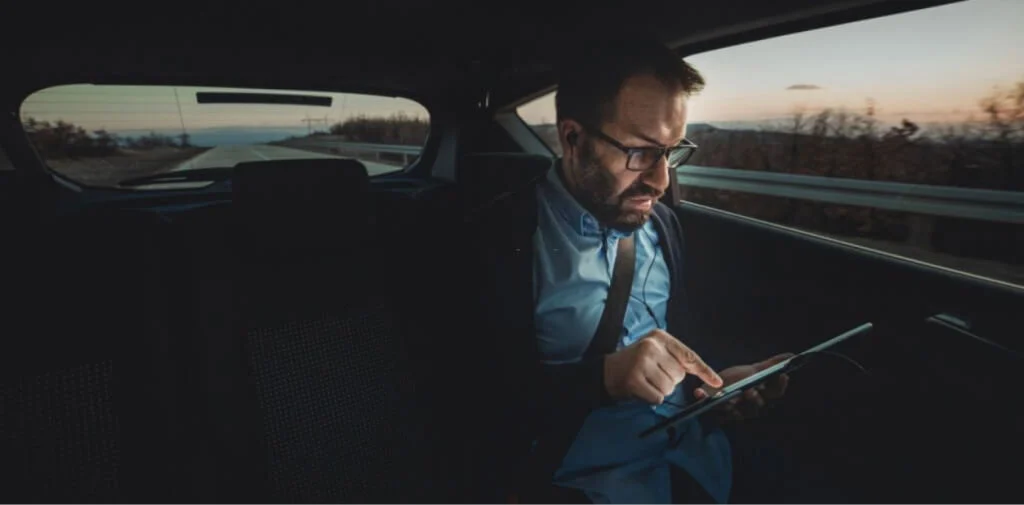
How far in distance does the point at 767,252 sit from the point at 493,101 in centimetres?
215

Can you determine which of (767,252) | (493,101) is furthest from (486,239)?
(493,101)

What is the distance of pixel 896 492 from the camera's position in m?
1.48

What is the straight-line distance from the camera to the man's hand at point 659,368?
1.20m

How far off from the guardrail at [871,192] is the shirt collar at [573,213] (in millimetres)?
994

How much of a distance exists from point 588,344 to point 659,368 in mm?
263

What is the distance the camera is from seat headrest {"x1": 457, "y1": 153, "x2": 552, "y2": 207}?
5.17ft

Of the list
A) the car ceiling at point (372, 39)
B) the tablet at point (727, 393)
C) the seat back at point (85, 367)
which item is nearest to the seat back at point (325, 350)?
the seat back at point (85, 367)

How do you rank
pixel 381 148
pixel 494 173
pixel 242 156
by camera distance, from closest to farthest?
pixel 494 173, pixel 242 156, pixel 381 148

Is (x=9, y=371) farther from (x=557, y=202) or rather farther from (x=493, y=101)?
(x=493, y=101)

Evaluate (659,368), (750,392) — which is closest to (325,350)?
(659,368)

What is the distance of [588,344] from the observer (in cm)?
143

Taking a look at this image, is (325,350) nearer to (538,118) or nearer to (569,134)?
(569,134)

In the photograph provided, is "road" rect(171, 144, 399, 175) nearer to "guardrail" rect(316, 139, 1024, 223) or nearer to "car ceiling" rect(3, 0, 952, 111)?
"car ceiling" rect(3, 0, 952, 111)

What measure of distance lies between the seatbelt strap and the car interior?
27 cm
